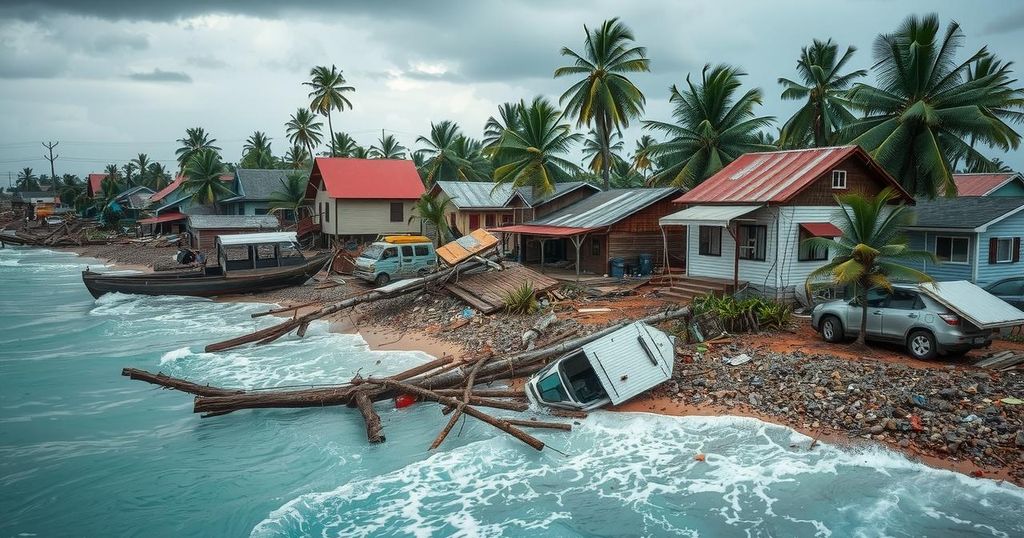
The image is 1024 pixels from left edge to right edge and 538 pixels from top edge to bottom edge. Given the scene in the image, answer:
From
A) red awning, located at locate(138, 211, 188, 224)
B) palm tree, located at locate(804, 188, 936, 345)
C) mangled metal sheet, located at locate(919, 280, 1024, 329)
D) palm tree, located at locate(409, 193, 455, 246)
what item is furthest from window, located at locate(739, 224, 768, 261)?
red awning, located at locate(138, 211, 188, 224)

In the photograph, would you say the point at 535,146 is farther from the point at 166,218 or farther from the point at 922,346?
the point at 166,218

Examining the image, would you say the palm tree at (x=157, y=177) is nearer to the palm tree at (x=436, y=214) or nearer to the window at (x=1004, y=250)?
the palm tree at (x=436, y=214)

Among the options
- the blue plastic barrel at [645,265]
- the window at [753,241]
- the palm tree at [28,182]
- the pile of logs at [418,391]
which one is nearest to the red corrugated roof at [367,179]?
the blue plastic barrel at [645,265]

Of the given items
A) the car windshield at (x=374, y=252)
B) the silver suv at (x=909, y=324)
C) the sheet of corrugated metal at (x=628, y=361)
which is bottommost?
the sheet of corrugated metal at (x=628, y=361)

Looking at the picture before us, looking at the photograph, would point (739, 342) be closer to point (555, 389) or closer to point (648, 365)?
point (648, 365)

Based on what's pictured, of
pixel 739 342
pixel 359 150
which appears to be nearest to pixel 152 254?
pixel 359 150

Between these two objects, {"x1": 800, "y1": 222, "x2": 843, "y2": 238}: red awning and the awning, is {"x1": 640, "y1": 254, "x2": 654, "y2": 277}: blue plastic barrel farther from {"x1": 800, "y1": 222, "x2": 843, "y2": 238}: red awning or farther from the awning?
{"x1": 800, "y1": 222, "x2": 843, "y2": 238}: red awning
